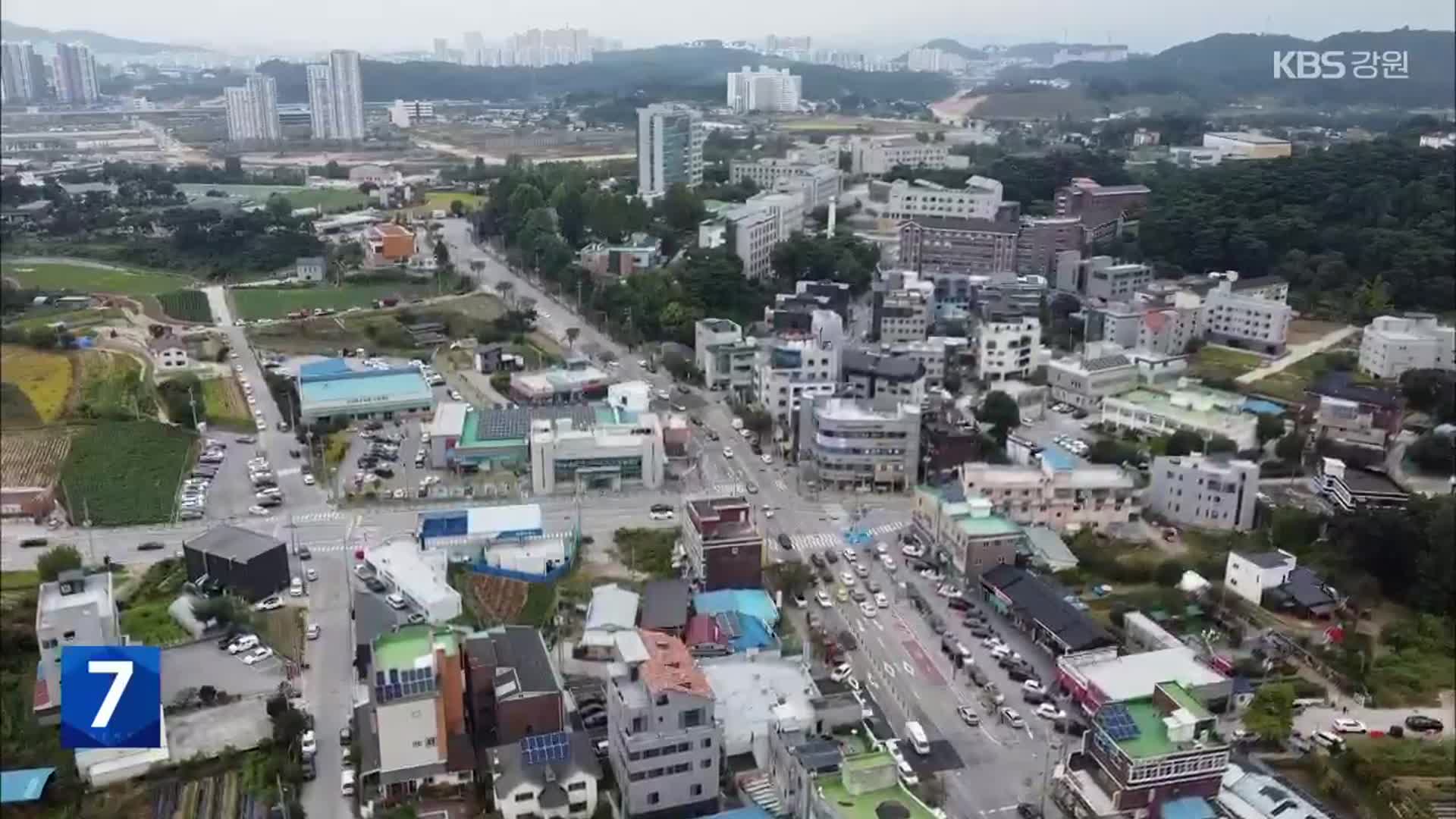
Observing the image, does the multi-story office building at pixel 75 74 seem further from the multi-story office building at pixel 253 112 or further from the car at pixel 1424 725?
the car at pixel 1424 725

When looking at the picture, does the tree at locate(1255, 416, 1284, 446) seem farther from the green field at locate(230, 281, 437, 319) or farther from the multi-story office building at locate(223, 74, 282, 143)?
the multi-story office building at locate(223, 74, 282, 143)

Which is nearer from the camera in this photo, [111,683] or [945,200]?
[111,683]

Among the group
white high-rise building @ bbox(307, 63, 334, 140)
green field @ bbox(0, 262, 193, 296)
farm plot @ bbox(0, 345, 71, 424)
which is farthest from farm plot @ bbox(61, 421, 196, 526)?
white high-rise building @ bbox(307, 63, 334, 140)

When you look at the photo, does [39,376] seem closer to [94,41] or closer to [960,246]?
[960,246]

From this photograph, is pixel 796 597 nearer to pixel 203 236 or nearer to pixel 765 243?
pixel 765 243

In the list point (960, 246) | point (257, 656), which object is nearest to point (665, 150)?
point (960, 246)

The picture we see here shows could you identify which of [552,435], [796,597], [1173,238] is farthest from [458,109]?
[796,597]

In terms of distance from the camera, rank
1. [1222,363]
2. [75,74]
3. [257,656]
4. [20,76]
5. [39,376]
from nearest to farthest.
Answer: [257,656]
[39,376]
[1222,363]
[20,76]
[75,74]
